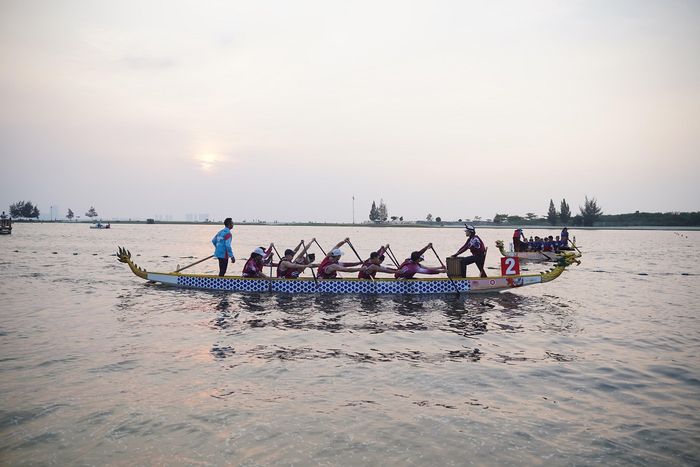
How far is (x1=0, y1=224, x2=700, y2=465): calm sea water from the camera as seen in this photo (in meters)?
5.48

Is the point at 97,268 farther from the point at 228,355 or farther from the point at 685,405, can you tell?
the point at 685,405

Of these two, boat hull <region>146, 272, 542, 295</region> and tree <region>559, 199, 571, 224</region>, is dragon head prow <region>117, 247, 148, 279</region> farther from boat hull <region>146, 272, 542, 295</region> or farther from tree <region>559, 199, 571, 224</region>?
tree <region>559, 199, 571, 224</region>

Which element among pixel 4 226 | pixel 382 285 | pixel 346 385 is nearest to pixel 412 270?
pixel 382 285

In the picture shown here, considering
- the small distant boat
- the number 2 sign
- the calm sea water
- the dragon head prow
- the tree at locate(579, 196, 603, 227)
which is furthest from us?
the tree at locate(579, 196, 603, 227)

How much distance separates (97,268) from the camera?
2906 cm

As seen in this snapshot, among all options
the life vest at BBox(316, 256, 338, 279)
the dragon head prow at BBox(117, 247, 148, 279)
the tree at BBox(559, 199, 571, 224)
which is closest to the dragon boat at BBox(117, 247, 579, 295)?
the life vest at BBox(316, 256, 338, 279)

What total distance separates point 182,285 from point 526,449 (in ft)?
57.8

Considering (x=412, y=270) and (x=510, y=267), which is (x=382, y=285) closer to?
(x=412, y=270)

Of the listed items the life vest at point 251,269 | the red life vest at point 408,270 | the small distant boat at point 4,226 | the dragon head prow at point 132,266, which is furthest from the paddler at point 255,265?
the small distant boat at point 4,226

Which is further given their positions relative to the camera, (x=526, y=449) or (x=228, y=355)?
(x=228, y=355)

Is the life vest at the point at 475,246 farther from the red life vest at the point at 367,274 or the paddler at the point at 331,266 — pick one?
the paddler at the point at 331,266

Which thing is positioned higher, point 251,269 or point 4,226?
point 4,226

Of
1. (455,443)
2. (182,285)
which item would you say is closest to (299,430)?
(455,443)

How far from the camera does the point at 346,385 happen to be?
7734mm
